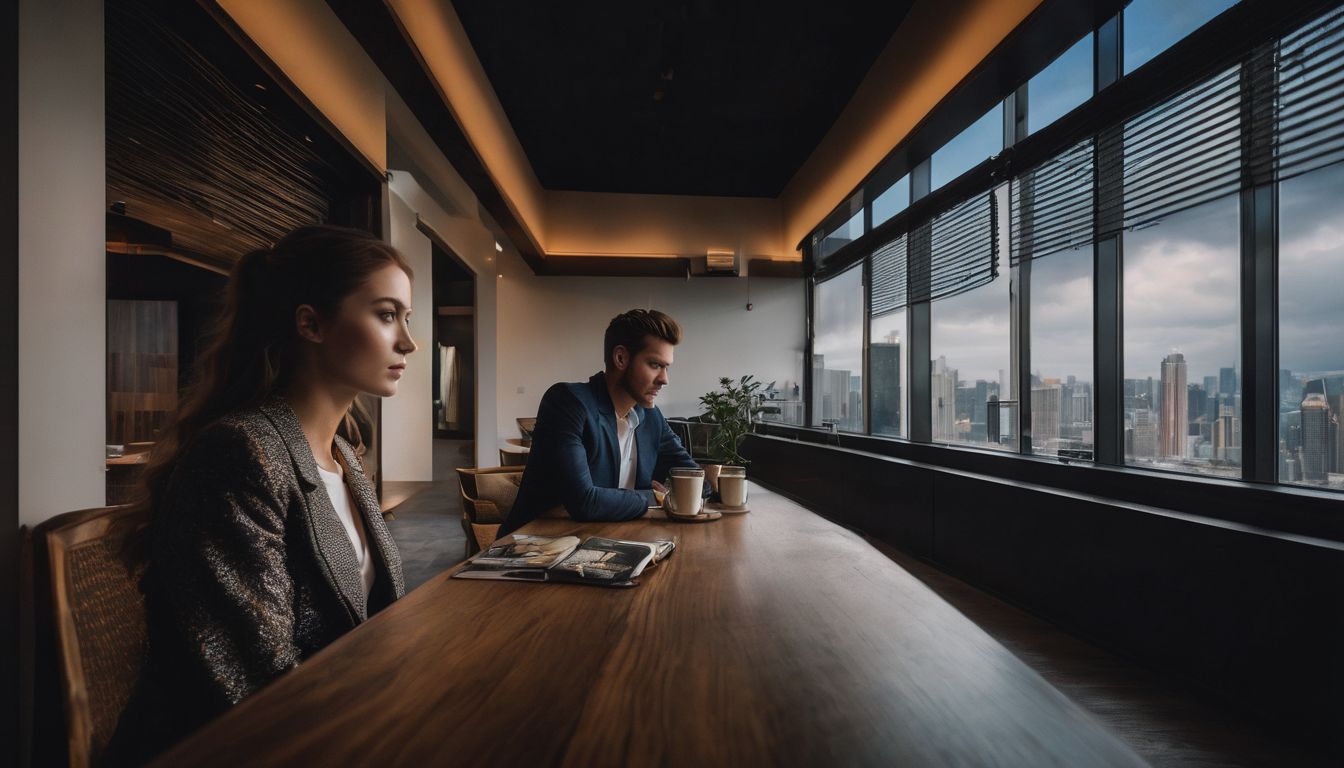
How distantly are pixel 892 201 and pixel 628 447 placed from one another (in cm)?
397

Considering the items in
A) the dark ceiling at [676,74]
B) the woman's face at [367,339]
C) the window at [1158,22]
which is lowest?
the woman's face at [367,339]

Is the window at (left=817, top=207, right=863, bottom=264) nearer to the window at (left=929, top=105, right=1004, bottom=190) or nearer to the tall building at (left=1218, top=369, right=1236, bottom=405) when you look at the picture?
the window at (left=929, top=105, right=1004, bottom=190)

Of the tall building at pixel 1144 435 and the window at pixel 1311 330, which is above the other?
the window at pixel 1311 330

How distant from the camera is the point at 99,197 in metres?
1.45

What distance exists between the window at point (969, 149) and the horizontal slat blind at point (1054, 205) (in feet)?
1.84

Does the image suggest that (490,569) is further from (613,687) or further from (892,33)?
(892,33)

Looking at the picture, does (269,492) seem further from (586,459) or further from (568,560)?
(586,459)

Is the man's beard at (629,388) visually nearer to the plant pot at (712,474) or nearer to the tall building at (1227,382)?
the plant pot at (712,474)

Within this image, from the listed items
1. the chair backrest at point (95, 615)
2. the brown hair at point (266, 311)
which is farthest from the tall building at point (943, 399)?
the chair backrest at point (95, 615)

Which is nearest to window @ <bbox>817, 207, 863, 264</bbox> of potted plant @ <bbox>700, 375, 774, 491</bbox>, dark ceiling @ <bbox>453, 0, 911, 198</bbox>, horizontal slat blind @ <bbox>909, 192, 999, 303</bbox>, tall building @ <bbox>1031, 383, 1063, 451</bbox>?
dark ceiling @ <bbox>453, 0, 911, 198</bbox>

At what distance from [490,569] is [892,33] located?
4741mm

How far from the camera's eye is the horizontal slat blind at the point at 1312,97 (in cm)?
182

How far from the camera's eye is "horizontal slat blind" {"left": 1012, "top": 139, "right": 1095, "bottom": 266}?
2838 mm

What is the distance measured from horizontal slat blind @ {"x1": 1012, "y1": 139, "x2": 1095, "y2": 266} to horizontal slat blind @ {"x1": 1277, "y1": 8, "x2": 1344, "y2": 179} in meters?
0.80
